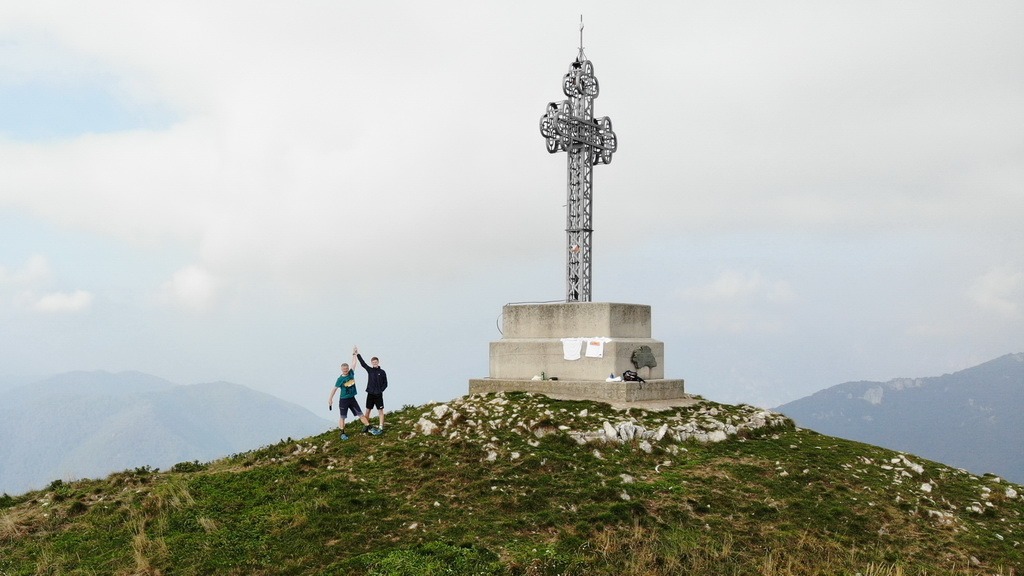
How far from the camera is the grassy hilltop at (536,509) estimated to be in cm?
1355

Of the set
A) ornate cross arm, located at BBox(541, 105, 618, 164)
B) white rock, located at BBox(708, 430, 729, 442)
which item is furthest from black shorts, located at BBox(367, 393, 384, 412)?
ornate cross arm, located at BBox(541, 105, 618, 164)

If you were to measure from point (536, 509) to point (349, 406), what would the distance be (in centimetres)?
743

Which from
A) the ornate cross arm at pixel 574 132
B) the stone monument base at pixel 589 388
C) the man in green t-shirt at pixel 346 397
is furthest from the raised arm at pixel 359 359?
the ornate cross arm at pixel 574 132

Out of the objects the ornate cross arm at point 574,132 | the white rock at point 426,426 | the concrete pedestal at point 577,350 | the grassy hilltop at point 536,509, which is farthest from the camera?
the ornate cross arm at point 574,132

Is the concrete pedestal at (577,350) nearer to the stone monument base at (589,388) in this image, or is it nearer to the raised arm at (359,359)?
the stone monument base at (589,388)

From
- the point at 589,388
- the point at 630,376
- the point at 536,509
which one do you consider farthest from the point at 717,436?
the point at 536,509

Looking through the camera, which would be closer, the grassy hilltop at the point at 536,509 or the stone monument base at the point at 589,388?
the grassy hilltop at the point at 536,509

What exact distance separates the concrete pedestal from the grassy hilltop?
98.6 inches

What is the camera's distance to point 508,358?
25.5m

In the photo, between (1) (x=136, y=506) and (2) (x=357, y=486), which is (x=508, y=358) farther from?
(1) (x=136, y=506)

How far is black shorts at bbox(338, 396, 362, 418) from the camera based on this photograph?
20344 millimetres

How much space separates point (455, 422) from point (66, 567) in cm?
929

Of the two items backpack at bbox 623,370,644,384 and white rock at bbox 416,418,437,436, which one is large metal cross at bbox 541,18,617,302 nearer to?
backpack at bbox 623,370,644,384

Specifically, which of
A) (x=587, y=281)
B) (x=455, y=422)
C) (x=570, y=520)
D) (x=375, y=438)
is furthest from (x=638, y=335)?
(x=570, y=520)
